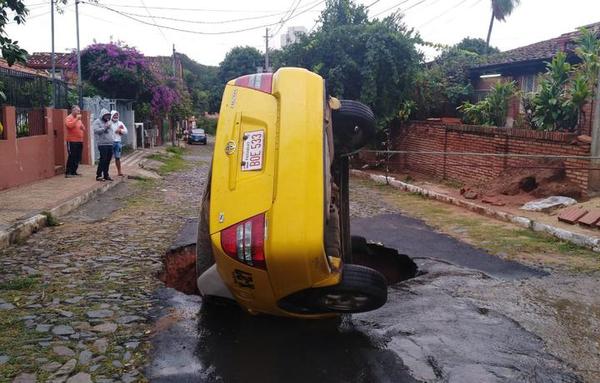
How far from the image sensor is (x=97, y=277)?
5105 millimetres

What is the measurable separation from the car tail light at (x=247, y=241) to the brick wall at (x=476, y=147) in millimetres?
8066

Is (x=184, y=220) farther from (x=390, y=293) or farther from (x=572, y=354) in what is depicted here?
(x=572, y=354)

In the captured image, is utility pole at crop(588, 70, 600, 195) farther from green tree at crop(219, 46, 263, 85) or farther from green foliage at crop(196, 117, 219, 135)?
green tree at crop(219, 46, 263, 85)

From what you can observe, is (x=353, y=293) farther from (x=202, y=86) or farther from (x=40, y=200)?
(x=202, y=86)

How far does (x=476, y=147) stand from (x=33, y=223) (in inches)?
386

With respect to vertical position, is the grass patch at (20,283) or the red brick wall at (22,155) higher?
the red brick wall at (22,155)

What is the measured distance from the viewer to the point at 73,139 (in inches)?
479

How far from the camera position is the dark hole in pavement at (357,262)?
18.2 ft

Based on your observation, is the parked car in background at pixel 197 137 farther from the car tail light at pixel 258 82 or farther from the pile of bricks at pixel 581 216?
the car tail light at pixel 258 82

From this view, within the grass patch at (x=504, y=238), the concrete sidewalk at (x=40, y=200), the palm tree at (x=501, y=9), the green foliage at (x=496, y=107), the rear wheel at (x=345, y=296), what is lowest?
the grass patch at (x=504, y=238)

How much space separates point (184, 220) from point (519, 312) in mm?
5261

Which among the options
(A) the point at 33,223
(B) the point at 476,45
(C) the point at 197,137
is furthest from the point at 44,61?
(B) the point at 476,45

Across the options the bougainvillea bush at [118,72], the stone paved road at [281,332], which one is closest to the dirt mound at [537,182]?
the stone paved road at [281,332]

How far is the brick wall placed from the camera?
983 cm
